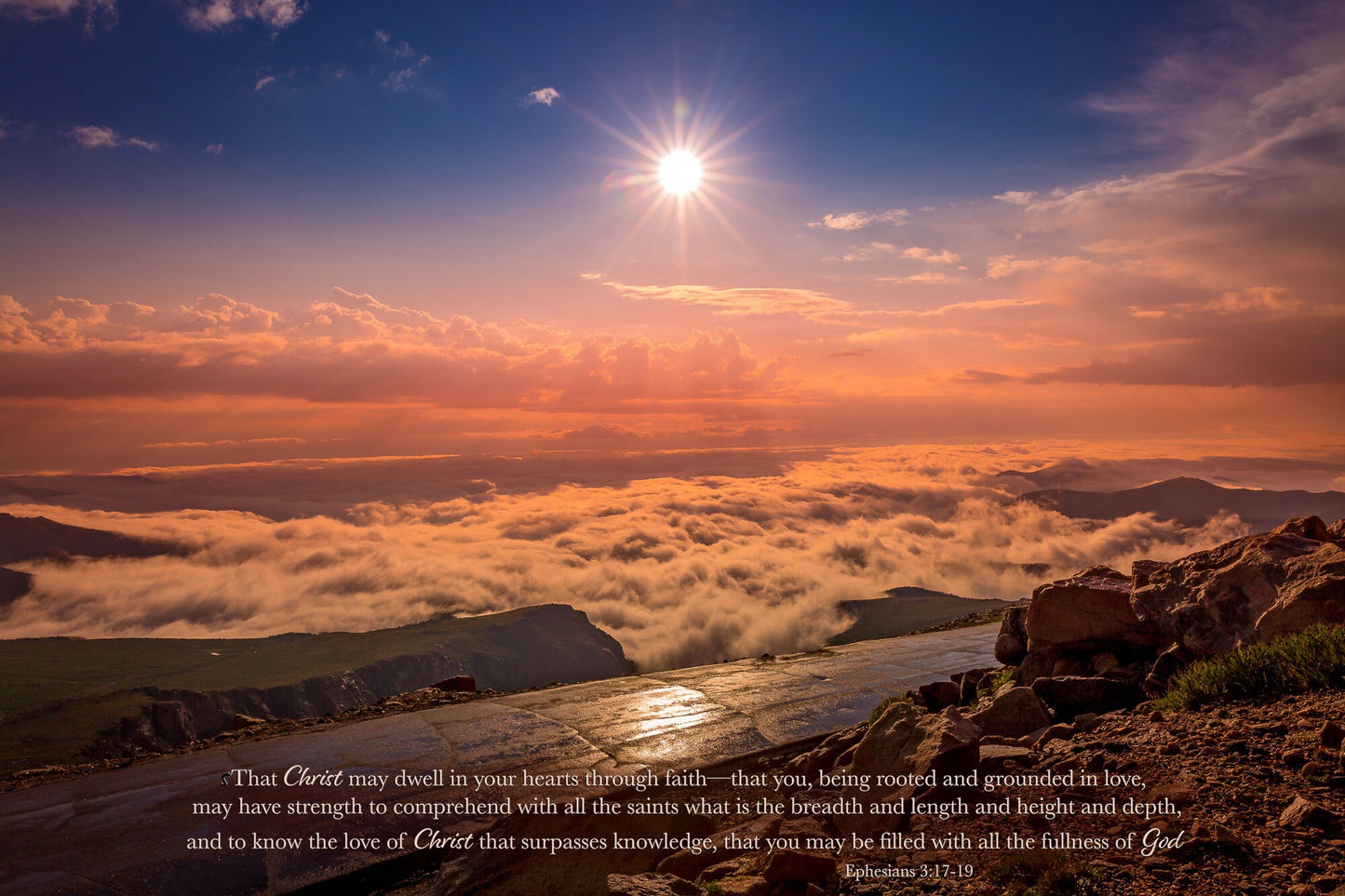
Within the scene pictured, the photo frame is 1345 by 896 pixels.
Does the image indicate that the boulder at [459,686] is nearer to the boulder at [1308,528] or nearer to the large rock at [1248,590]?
the large rock at [1248,590]

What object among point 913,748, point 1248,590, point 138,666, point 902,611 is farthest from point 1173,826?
point 138,666

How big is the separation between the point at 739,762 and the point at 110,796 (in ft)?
31.1

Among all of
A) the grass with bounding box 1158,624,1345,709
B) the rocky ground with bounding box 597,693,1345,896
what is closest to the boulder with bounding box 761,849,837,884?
the rocky ground with bounding box 597,693,1345,896

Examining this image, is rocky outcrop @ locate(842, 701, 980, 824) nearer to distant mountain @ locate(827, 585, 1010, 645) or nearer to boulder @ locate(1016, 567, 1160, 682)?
boulder @ locate(1016, 567, 1160, 682)

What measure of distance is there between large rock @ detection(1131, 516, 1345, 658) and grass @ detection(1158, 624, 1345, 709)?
450mm

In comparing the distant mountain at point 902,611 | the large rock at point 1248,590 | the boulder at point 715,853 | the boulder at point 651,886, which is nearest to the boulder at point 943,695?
the large rock at point 1248,590

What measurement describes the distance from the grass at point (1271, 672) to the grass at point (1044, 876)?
3.38 meters

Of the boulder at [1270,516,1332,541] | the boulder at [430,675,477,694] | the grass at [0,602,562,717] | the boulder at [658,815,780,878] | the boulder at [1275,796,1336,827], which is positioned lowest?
the grass at [0,602,562,717]

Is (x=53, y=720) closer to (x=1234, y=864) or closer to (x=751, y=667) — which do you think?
(x=751, y=667)

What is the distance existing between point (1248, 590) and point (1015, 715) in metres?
3.30

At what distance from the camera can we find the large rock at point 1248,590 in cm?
795

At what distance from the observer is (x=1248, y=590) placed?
29.2 feet

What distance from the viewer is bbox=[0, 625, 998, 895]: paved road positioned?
328 inches

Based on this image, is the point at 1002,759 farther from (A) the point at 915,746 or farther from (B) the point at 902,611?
(B) the point at 902,611
